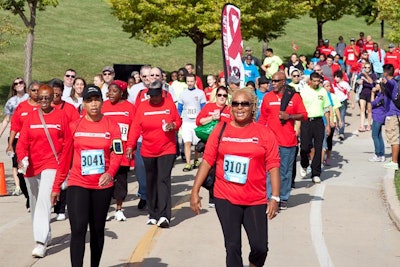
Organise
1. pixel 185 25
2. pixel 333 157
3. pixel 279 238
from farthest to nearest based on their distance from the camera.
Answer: pixel 185 25 < pixel 333 157 < pixel 279 238

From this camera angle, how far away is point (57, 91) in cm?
1326

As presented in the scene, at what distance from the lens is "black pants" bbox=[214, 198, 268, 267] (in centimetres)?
845

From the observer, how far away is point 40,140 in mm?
11102

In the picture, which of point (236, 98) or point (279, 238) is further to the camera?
point (279, 238)

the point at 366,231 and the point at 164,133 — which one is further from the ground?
the point at 164,133

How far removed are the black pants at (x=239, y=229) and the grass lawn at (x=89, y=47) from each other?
80.7ft

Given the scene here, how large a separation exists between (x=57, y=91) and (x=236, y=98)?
17.5 feet

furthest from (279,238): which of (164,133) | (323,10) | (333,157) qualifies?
(323,10)

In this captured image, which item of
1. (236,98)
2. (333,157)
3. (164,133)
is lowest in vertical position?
(333,157)

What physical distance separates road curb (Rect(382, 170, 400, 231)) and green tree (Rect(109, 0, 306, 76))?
17.6m

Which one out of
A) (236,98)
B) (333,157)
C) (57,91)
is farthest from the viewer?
(333,157)

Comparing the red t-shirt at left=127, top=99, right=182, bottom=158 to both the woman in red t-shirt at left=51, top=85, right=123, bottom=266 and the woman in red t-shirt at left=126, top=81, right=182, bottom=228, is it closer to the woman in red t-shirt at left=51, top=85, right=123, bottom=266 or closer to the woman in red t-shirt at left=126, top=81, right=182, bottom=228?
the woman in red t-shirt at left=126, top=81, right=182, bottom=228

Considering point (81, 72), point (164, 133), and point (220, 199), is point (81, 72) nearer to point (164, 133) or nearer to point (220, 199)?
point (164, 133)

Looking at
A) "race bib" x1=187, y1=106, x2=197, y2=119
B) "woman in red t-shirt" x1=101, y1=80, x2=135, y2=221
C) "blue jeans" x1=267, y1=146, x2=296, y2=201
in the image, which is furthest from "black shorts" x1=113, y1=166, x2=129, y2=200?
"race bib" x1=187, y1=106, x2=197, y2=119
